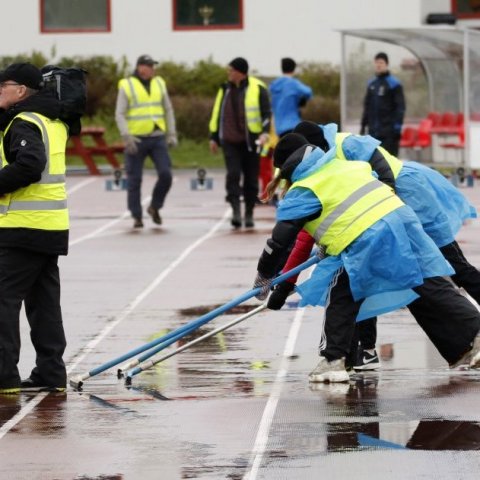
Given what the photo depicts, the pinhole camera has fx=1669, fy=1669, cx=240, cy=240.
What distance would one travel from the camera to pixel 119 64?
1544 inches

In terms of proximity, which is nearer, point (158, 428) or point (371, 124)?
point (158, 428)

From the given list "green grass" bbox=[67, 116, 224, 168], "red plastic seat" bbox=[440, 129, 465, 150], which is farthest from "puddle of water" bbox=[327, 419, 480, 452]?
"green grass" bbox=[67, 116, 224, 168]

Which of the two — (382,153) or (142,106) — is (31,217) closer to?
(382,153)

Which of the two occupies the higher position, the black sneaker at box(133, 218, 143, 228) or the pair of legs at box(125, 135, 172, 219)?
the pair of legs at box(125, 135, 172, 219)

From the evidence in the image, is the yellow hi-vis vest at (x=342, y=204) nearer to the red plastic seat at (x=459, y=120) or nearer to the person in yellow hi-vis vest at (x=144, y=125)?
the person in yellow hi-vis vest at (x=144, y=125)

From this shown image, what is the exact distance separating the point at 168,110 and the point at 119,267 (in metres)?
4.30

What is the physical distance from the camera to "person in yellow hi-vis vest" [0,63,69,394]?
9.38 meters

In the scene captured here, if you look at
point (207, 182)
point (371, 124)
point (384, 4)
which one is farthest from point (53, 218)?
point (384, 4)

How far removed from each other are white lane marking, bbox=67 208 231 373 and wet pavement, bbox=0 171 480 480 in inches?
0.9

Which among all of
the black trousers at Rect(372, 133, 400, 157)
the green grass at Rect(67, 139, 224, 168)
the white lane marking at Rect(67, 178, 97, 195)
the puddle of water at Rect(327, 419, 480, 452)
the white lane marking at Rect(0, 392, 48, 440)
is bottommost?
the green grass at Rect(67, 139, 224, 168)

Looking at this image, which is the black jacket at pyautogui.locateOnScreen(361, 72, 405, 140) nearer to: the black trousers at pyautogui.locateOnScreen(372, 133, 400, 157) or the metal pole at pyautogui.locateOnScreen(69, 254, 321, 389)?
the black trousers at pyautogui.locateOnScreen(372, 133, 400, 157)

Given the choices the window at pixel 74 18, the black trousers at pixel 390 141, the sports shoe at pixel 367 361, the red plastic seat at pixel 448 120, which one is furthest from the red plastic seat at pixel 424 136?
the sports shoe at pixel 367 361

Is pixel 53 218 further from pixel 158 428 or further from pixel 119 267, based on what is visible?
pixel 119 267

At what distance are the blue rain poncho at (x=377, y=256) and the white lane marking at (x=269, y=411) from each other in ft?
1.98
